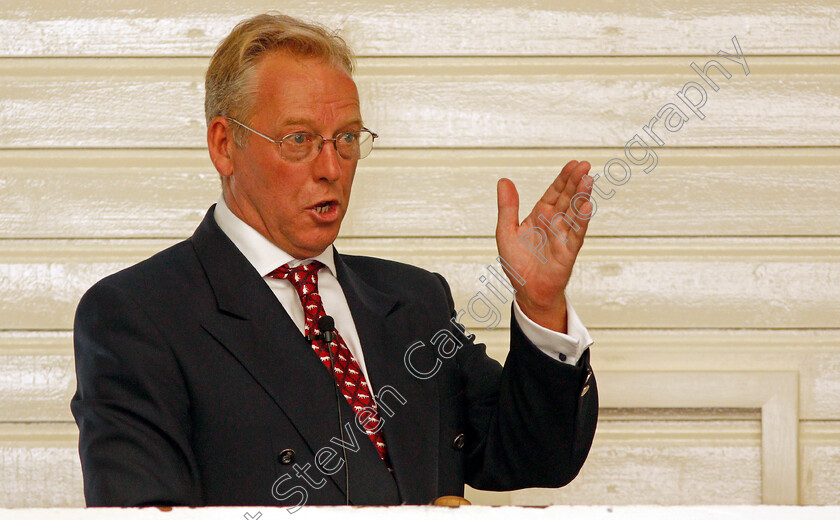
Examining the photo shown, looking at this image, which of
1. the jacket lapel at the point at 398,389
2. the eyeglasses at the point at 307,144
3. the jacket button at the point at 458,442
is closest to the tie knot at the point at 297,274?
the jacket lapel at the point at 398,389

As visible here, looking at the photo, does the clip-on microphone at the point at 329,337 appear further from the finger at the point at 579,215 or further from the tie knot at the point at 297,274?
the finger at the point at 579,215

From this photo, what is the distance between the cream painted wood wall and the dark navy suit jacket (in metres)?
0.87

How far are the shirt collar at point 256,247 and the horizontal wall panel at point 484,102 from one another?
0.95 metres

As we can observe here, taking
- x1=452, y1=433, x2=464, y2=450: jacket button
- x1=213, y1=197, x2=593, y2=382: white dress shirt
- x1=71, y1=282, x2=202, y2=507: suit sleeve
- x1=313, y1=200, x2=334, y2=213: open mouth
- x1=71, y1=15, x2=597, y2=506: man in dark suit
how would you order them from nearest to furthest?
x1=71, y1=282, x2=202, y2=507: suit sleeve → x1=71, y1=15, x2=597, y2=506: man in dark suit → x1=213, y1=197, x2=593, y2=382: white dress shirt → x1=313, y1=200, x2=334, y2=213: open mouth → x1=452, y1=433, x2=464, y2=450: jacket button

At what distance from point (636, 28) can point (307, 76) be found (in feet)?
4.38

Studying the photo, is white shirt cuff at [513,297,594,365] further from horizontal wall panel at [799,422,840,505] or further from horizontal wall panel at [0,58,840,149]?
horizontal wall panel at [799,422,840,505]

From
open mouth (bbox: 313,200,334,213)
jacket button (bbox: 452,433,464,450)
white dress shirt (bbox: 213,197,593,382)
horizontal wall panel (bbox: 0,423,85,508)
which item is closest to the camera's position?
white dress shirt (bbox: 213,197,593,382)

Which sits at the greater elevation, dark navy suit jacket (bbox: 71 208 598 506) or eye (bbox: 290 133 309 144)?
eye (bbox: 290 133 309 144)

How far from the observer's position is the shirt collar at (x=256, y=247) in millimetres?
1688

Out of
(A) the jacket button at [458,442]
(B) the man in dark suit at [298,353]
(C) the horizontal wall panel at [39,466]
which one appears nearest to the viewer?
(B) the man in dark suit at [298,353]

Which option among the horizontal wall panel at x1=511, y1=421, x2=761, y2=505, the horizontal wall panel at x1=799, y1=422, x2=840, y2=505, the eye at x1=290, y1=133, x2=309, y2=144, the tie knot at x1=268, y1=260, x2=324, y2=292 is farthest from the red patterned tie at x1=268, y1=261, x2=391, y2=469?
the horizontal wall panel at x1=799, y1=422, x2=840, y2=505

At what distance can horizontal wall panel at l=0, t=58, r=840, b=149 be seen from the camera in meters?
2.60

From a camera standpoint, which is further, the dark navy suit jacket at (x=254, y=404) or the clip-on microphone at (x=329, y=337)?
the clip-on microphone at (x=329, y=337)

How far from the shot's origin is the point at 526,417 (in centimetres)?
168
